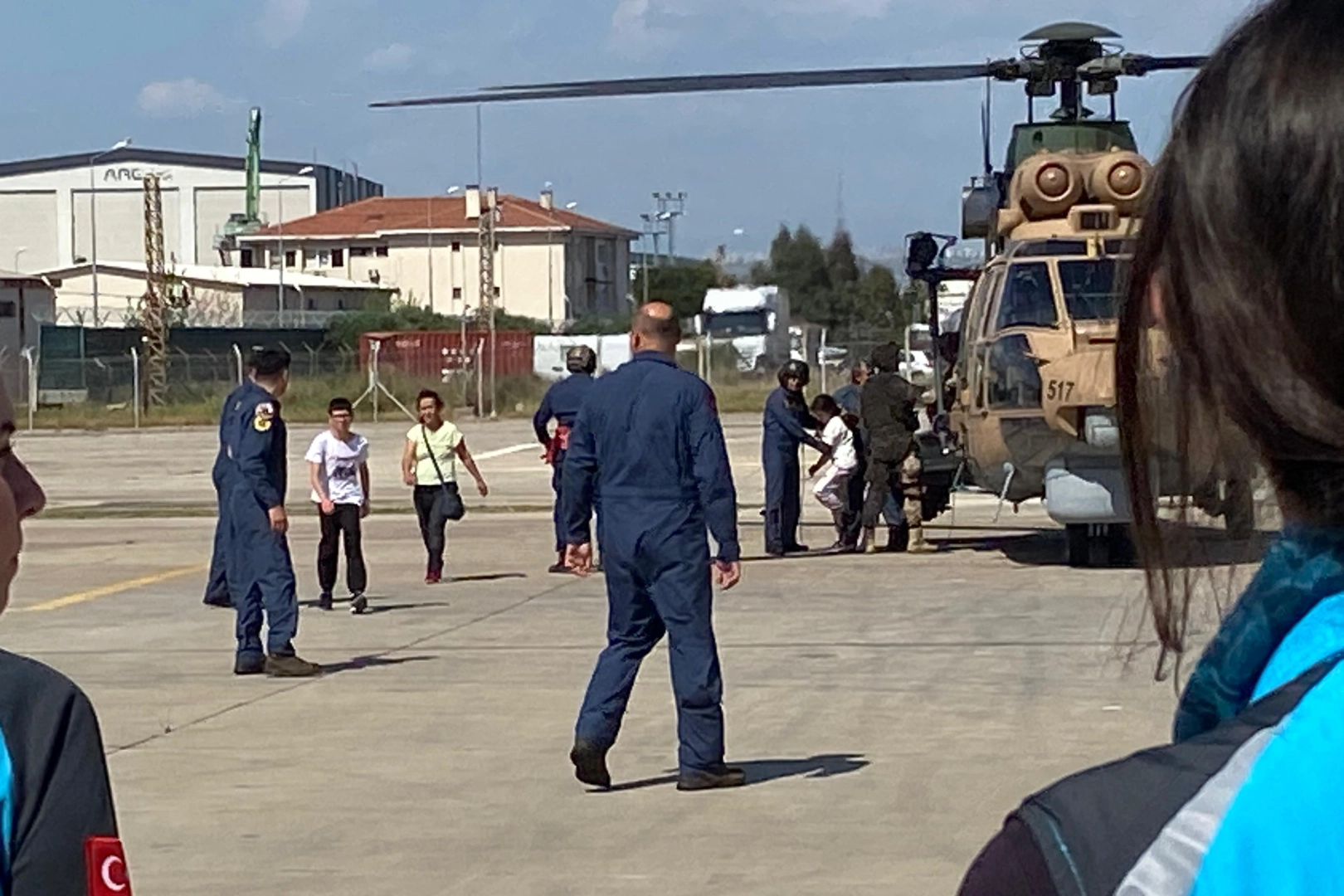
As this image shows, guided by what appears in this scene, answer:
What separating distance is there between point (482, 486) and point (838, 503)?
3.51 meters

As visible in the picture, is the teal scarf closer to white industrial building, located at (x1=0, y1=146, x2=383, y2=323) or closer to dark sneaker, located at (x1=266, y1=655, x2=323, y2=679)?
dark sneaker, located at (x1=266, y1=655, x2=323, y2=679)

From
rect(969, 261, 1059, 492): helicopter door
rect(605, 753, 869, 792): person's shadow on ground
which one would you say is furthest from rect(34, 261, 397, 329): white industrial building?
rect(605, 753, 869, 792): person's shadow on ground

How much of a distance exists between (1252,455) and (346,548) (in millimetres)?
13720

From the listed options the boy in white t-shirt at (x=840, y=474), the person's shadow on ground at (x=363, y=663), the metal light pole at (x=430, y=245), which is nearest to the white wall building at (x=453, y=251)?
the metal light pole at (x=430, y=245)

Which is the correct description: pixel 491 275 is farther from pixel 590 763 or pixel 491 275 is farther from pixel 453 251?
pixel 590 763

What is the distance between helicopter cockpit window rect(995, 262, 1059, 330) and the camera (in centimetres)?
1638

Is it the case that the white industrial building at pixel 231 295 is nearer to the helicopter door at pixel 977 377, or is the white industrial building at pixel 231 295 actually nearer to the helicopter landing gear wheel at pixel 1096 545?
the helicopter door at pixel 977 377

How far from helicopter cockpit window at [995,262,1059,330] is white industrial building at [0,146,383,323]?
98570 mm

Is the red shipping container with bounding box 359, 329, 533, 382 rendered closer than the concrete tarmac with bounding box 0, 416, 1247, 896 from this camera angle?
No

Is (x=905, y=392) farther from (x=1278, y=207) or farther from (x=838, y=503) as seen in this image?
(x=1278, y=207)

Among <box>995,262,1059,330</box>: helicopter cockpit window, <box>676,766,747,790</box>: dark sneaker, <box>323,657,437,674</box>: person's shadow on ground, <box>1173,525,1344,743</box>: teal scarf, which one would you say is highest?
<box>995,262,1059,330</box>: helicopter cockpit window

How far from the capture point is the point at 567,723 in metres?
9.98

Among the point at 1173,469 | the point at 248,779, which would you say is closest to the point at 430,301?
the point at 248,779

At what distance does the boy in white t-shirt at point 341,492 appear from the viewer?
14.7 meters
